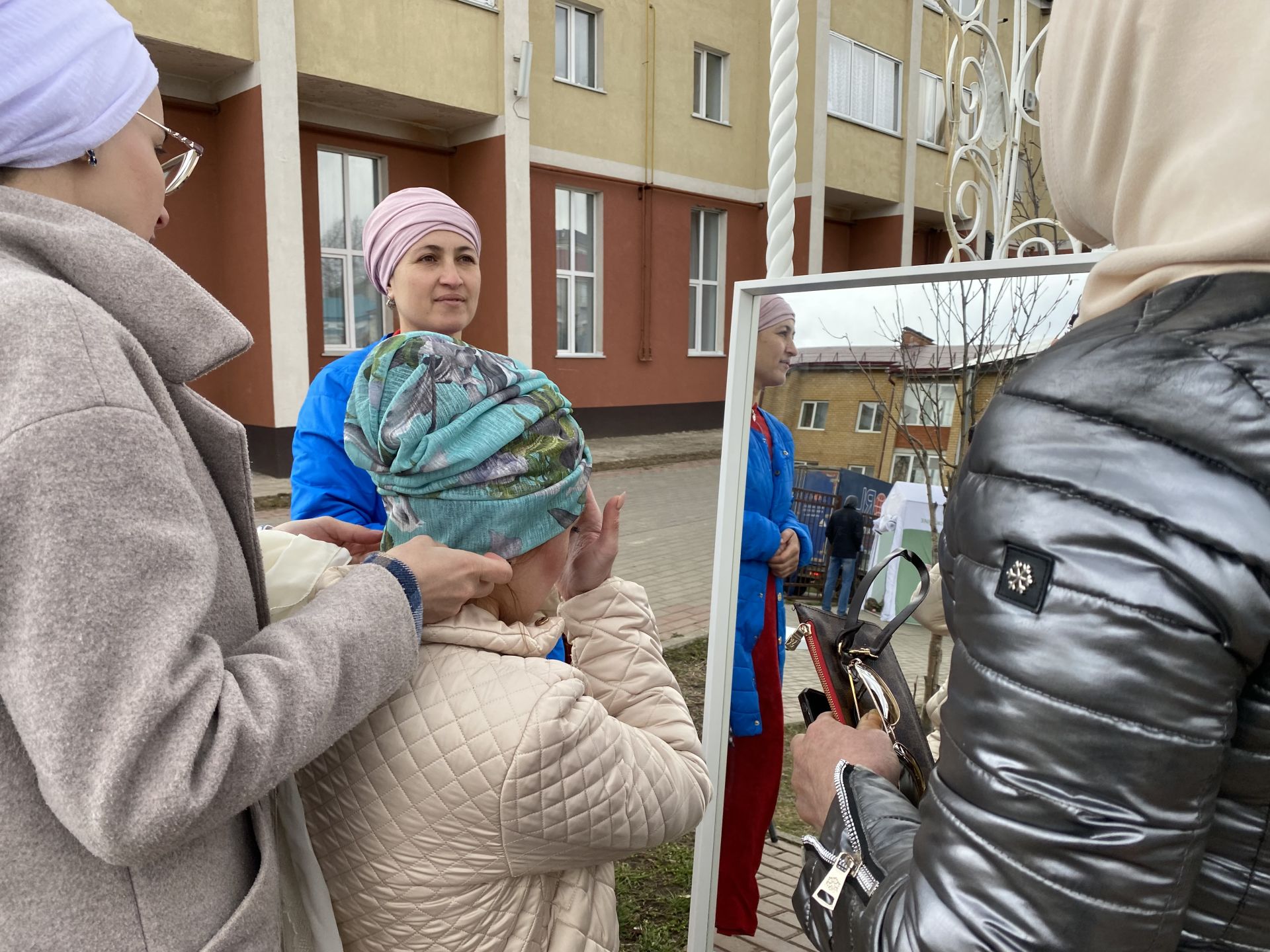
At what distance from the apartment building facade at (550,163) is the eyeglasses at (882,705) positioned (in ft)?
30.1

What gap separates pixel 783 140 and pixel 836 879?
1536mm

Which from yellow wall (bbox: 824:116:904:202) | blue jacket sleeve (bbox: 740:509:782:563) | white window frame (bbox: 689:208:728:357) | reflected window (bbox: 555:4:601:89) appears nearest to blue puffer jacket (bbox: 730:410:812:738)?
blue jacket sleeve (bbox: 740:509:782:563)

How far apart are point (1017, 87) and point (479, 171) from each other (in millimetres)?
10758

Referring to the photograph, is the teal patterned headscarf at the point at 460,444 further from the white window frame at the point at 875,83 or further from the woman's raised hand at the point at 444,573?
the white window frame at the point at 875,83

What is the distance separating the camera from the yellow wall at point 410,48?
9891mm

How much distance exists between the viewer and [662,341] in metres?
14.8

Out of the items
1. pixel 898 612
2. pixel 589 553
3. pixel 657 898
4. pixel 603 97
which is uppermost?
pixel 603 97

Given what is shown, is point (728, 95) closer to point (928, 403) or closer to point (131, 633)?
point (928, 403)

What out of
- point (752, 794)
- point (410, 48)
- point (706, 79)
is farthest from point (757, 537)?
point (706, 79)

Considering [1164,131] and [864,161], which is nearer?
[1164,131]

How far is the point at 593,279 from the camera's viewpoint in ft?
46.1

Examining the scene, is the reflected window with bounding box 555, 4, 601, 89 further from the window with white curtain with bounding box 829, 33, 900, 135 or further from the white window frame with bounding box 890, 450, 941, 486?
the white window frame with bounding box 890, 450, 941, 486

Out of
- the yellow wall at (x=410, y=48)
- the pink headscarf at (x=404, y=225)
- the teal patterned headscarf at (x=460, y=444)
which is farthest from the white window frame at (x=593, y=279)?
the teal patterned headscarf at (x=460, y=444)

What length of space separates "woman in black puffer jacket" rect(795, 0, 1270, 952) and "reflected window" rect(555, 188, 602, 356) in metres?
13.0
